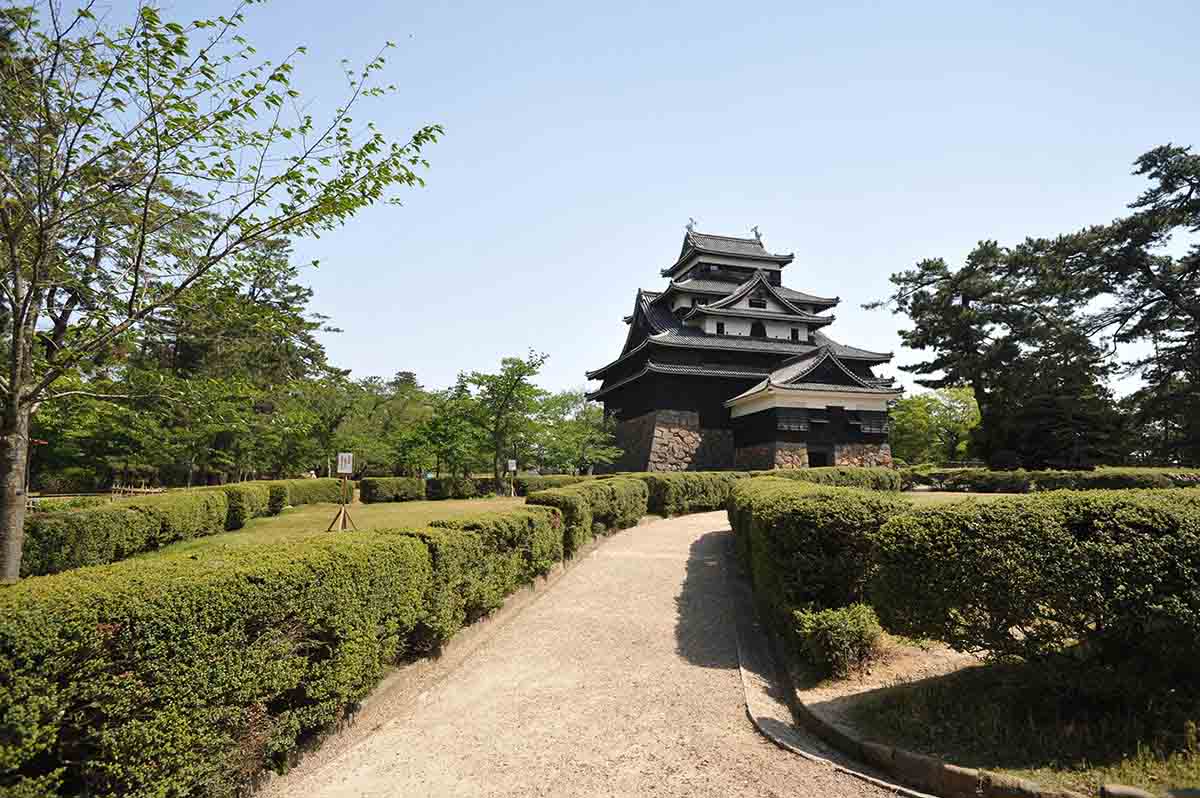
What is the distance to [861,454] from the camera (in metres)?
29.9

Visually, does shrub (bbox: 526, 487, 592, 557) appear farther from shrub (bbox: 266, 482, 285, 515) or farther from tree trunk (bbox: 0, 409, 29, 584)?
shrub (bbox: 266, 482, 285, 515)

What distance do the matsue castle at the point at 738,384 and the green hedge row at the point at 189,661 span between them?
25.5 meters

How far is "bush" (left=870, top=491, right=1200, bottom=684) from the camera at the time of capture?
3.77 metres

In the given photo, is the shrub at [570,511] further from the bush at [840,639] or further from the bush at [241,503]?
the bush at [241,503]

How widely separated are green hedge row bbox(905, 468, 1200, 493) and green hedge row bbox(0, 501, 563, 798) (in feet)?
72.7

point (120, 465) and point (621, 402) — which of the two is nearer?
point (120, 465)

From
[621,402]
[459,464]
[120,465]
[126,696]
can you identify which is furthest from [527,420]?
[126,696]

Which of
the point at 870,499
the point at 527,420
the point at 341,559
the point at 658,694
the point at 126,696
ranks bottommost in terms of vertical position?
the point at 658,694

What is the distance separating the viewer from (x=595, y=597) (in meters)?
9.47

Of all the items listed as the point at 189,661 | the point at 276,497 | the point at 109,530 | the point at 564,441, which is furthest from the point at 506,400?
the point at 189,661

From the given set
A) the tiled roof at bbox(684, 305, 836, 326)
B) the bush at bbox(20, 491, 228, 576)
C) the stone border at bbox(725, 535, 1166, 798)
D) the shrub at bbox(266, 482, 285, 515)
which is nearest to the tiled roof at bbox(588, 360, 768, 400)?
the tiled roof at bbox(684, 305, 836, 326)

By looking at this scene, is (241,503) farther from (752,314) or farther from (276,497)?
(752,314)

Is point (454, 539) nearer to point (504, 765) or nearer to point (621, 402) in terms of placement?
point (504, 765)

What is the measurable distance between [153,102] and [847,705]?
8.36 m
